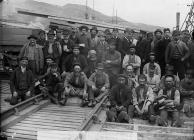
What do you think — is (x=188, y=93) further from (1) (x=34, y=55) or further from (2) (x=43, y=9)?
(2) (x=43, y=9)

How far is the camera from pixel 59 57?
8.77 m

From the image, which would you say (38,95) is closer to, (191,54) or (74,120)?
(74,120)

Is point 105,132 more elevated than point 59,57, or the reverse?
point 59,57

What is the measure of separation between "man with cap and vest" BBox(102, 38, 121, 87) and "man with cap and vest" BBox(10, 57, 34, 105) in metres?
2.24

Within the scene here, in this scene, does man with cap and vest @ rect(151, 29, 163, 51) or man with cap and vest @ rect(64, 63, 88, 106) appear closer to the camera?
man with cap and vest @ rect(64, 63, 88, 106)

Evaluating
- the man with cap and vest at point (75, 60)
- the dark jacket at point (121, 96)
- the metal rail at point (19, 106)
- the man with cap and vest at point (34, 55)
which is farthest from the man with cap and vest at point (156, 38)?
the metal rail at point (19, 106)

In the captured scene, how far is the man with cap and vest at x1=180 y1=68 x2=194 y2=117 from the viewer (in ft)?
23.2

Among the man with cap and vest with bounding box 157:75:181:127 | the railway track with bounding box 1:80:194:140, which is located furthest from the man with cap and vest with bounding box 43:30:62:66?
the man with cap and vest with bounding box 157:75:181:127

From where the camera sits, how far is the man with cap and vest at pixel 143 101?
21.7 feet

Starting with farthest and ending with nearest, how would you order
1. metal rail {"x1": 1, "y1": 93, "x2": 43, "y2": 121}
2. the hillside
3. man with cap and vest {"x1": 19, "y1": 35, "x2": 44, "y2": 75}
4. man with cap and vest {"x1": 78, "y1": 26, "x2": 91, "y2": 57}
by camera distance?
the hillside, man with cap and vest {"x1": 78, "y1": 26, "x2": 91, "y2": 57}, man with cap and vest {"x1": 19, "y1": 35, "x2": 44, "y2": 75}, metal rail {"x1": 1, "y1": 93, "x2": 43, "y2": 121}

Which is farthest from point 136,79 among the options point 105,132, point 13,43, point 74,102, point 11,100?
point 13,43

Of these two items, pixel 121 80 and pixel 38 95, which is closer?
pixel 121 80

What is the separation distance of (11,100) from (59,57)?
6.83ft

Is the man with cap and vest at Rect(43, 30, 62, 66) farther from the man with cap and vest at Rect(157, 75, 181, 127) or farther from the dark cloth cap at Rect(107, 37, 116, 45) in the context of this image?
the man with cap and vest at Rect(157, 75, 181, 127)
